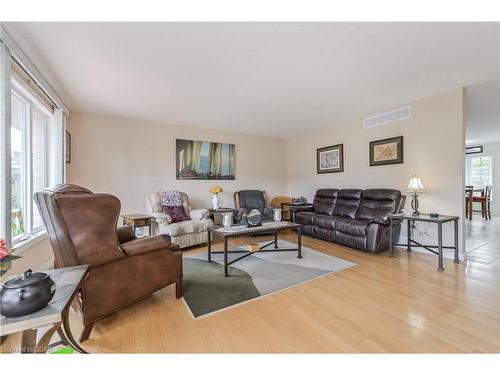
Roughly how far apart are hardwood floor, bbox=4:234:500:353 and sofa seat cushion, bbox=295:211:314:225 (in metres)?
1.79

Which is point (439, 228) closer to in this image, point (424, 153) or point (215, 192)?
point (424, 153)

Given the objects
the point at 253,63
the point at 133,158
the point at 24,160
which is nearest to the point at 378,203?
the point at 253,63

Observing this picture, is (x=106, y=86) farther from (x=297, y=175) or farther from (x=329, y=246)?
(x=297, y=175)

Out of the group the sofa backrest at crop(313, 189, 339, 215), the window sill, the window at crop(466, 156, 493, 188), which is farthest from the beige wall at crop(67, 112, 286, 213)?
the window at crop(466, 156, 493, 188)

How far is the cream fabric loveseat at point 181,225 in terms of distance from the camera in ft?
11.3

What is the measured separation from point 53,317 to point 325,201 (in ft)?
14.3

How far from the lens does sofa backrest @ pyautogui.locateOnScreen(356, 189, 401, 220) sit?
3.40 meters

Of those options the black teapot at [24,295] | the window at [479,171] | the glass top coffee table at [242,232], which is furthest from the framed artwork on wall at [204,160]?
the window at [479,171]

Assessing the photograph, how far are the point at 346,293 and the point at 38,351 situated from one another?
2230mm

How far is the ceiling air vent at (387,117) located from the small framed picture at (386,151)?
31 cm

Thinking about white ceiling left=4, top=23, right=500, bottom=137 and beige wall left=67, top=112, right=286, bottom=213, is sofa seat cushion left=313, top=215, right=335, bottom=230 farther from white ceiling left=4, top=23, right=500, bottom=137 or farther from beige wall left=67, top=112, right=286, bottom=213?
beige wall left=67, top=112, right=286, bottom=213

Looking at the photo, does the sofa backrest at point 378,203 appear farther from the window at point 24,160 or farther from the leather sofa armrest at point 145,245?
the window at point 24,160

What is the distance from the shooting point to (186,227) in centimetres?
352

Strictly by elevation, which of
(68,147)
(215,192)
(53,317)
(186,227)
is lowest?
(186,227)
